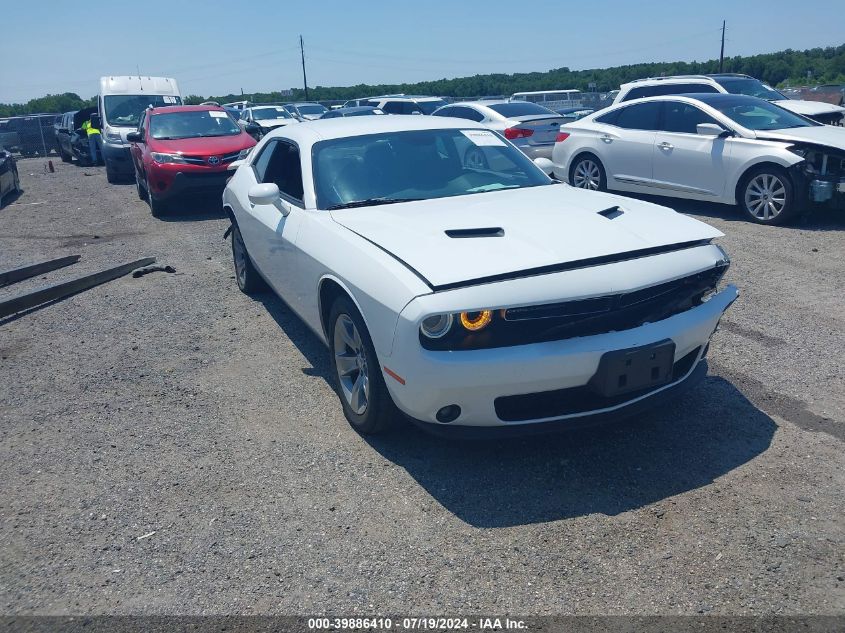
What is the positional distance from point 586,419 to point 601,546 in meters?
0.66

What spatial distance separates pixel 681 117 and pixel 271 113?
18.9 metres

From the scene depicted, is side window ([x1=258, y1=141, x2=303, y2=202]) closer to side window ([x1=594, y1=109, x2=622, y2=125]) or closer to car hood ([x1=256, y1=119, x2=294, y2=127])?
side window ([x1=594, y1=109, x2=622, y2=125])

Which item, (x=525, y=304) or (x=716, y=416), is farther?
(x=716, y=416)

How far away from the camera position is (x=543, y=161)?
5.94m

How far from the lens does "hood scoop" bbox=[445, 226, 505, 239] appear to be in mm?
4020

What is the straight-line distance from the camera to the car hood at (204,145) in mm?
12281

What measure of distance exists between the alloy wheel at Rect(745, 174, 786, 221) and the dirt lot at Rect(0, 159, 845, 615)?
342cm

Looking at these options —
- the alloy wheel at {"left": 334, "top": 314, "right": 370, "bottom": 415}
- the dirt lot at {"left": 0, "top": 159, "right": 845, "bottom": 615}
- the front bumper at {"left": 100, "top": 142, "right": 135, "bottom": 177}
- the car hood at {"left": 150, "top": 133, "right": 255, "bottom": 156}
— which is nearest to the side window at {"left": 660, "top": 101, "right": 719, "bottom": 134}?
the dirt lot at {"left": 0, "top": 159, "right": 845, "bottom": 615}

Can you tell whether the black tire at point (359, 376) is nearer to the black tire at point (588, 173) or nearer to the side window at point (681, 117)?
the side window at point (681, 117)

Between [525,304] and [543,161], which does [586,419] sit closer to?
[525,304]

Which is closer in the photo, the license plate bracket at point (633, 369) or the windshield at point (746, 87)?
the license plate bracket at point (633, 369)

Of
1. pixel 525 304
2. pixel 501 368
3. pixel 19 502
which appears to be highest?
pixel 525 304

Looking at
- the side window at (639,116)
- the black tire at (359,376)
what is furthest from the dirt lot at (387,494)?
the side window at (639,116)

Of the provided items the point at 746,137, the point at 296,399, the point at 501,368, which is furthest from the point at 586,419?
the point at 746,137
